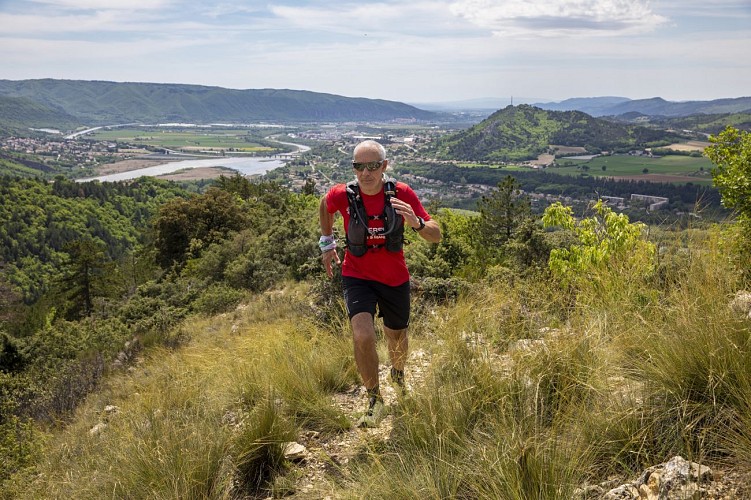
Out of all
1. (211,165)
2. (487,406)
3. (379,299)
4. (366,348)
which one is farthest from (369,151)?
(211,165)

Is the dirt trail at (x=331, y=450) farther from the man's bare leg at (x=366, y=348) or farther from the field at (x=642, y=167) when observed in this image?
the field at (x=642, y=167)

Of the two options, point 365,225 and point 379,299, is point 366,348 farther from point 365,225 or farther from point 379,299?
point 365,225

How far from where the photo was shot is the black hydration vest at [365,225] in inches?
136

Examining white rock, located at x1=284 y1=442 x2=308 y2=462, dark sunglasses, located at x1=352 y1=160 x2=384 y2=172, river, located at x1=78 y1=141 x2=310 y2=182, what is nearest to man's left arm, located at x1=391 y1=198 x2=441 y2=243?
dark sunglasses, located at x1=352 y1=160 x2=384 y2=172

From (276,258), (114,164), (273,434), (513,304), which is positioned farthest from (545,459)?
(114,164)

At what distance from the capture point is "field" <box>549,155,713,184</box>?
88.9 m

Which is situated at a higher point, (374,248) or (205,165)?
(205,165)

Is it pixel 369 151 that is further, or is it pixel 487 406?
pixel 369 151

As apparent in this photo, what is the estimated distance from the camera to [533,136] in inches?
6870

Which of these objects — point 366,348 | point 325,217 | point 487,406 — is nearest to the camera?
point 487,406

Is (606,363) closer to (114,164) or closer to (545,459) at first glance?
(545,459)

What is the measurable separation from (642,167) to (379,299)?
402ft

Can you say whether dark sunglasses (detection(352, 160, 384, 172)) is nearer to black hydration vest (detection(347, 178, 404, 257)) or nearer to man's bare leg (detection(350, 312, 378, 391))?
black hydration vest (detection(347, 178, 404, 257))

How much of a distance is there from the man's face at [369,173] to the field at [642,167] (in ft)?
307
